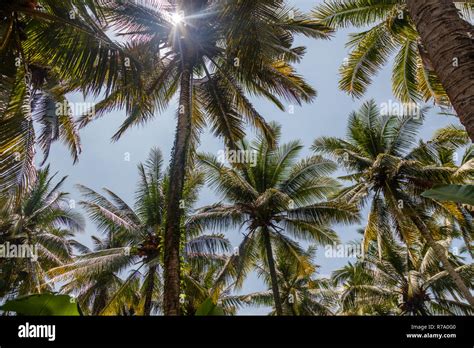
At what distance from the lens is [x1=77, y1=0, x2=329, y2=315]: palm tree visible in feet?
24.2

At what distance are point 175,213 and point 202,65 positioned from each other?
214 inches

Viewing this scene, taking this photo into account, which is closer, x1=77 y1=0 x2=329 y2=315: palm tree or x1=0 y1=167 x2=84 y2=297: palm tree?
x1=77 y1=0 x2=329 y2=315: palm tree

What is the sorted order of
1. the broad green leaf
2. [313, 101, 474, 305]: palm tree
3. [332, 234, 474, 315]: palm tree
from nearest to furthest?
the broad green leaf → [313, 101, 474, 305]: palm tree → [332, 234, 474, 315]: palm tree

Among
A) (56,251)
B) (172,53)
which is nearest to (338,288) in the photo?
(56,251)

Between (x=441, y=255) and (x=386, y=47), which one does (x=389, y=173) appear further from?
(x=386, y=47)

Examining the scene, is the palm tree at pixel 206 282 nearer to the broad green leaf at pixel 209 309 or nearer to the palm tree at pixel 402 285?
the palm tree at pixel 402 285

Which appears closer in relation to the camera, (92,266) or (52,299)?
(52,299)

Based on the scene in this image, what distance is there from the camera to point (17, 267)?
53.5 feet

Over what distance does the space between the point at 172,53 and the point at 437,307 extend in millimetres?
19260

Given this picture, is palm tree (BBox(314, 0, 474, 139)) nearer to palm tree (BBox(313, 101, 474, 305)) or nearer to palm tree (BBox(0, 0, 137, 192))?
palm tree (BBox(313, 101, 474, 305))

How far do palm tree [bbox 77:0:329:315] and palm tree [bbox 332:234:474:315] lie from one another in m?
11.9

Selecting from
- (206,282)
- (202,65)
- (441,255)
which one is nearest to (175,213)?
(202,65)

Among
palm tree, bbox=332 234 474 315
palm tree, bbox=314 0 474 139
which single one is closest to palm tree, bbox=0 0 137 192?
palm tree, bbox=314 0 474 139
